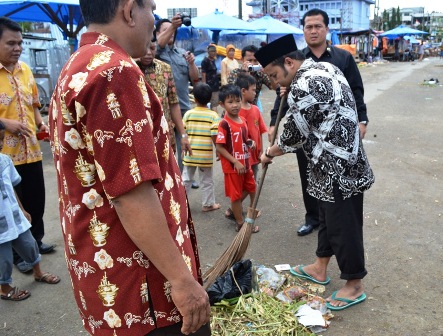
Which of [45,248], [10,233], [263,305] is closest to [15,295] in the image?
[10,233]

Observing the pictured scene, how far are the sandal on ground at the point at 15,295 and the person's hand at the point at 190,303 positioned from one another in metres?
2.40

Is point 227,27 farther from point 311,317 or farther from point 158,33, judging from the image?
point 311,317

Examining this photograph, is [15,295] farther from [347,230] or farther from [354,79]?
[354,79]

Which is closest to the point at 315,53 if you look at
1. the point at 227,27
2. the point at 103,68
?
the point at 103,68

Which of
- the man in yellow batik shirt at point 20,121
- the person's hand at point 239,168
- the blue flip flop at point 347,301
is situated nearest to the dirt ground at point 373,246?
the blue flip flop at point 347,301

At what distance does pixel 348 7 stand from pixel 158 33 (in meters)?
56.3

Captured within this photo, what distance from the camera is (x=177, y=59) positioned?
→ 4809 mm

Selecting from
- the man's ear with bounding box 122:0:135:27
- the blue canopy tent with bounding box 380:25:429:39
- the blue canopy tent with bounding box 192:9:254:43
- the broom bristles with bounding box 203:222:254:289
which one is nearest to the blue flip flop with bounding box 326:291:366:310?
the broom bristles with bounding box 203:222:254:289

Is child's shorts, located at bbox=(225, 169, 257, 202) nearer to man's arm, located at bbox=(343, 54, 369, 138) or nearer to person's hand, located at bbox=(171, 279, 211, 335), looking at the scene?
Result: man's arm, located at bbox=(343, 54, 369, 138)

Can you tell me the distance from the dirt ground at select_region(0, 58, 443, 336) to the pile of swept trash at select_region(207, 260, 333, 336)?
15 centimetres

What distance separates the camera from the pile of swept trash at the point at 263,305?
2762mm

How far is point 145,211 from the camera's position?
1.21 metres

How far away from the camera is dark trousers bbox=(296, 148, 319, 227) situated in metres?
4.05

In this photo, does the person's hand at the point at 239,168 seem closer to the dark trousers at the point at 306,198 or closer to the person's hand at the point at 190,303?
the dark trousers at the point at 306,198
